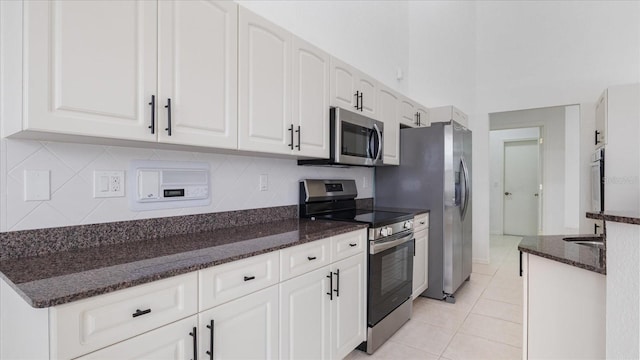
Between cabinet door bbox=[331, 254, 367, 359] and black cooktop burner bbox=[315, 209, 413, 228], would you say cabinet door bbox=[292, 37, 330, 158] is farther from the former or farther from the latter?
cabinet door bbox=[331, 254, 367, 359]

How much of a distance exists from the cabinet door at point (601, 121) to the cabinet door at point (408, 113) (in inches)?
65.2

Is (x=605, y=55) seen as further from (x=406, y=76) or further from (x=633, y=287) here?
(x=633, y=287)

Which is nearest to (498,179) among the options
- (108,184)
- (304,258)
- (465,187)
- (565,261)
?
(465,187)

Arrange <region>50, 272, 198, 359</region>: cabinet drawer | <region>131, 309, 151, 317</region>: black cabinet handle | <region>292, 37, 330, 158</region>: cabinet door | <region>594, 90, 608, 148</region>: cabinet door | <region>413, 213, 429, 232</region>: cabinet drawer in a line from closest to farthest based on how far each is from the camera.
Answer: <region>50, 272, 198, 359</region>: cabinet drawer, <region>131, 309, 151, 317</region>: black cabinet handle, <region>292, 37, 330, 158</region>: cabinet door, <region>413, 213, 429, 232</region>: cabinet drawer, <region>594, 90, 608, 148</region>: cabinet door

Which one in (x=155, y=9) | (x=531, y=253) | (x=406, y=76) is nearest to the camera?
(x=155, y=9)

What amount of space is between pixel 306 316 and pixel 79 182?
1.22m

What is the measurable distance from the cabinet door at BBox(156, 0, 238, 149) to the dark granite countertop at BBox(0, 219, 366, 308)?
0.47 m

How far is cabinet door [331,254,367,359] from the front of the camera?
6.07 feet

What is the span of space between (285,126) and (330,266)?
86cm

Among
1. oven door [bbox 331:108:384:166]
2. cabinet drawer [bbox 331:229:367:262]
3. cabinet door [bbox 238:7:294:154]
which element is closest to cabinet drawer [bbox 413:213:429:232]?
oven door [bbox 331:108:384:166]

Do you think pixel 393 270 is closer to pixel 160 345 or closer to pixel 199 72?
pixel 160 345

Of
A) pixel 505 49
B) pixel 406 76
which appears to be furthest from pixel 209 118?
pixel 505 49

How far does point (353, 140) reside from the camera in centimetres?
243

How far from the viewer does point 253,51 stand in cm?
170
